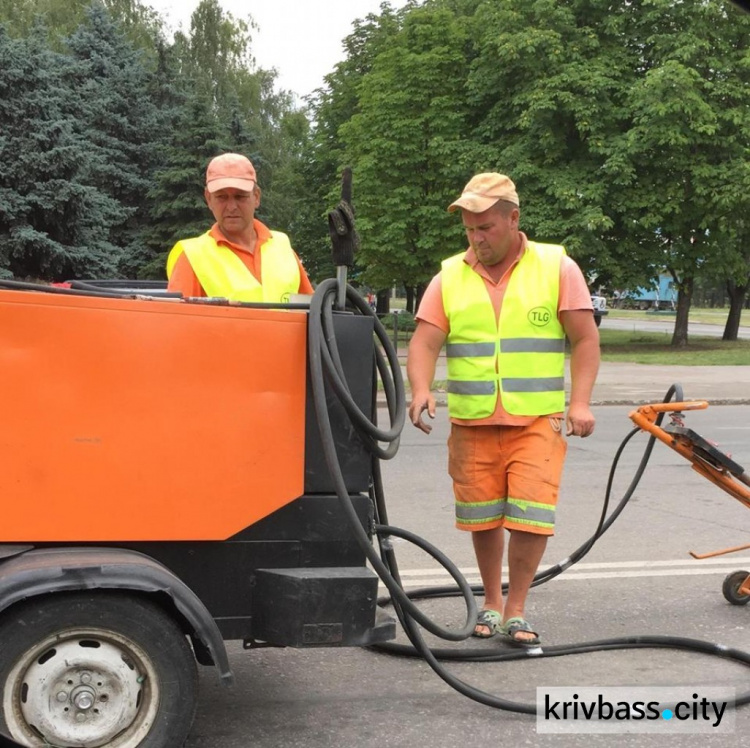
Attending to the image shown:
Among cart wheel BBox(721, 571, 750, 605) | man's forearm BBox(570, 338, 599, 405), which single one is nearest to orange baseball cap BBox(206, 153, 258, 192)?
man's forearm BBox(570, 338, 599, 405)

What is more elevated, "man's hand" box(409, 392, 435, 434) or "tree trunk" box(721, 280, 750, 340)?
"tree trunk" box(721, 280, 750, 340)

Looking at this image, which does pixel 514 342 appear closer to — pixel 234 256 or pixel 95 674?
pixel 234 256

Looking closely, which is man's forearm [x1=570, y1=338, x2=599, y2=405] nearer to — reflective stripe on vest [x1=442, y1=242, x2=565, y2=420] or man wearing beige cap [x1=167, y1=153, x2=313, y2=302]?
reflective stripe on vest [x1=442, y1=242, x2=565, y2=420]

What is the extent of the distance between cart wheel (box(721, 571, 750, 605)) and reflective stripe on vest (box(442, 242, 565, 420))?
1.31 meters

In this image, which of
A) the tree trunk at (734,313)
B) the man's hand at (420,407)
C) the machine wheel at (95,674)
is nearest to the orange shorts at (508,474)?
the man's hand at (420,407)

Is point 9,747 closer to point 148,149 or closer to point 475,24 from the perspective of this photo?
point 148,149

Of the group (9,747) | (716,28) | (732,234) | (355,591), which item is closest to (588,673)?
(355,591)

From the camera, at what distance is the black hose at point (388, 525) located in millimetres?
3045

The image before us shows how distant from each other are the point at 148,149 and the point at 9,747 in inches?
1073

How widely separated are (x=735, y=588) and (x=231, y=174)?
2926 mm

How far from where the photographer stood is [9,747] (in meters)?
2.86

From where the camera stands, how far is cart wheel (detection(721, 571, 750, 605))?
188 inches

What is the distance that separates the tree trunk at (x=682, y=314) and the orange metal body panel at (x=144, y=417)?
86.6 ft

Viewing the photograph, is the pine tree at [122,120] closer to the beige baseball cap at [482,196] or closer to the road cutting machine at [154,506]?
the beige baseball cap at [482,196]
